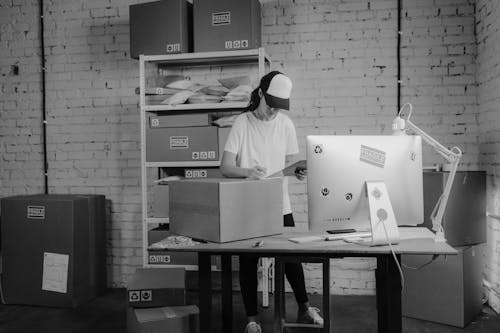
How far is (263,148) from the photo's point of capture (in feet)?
8.91

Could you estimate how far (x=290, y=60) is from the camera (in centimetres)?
371

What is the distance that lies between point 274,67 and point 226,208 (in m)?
1.97

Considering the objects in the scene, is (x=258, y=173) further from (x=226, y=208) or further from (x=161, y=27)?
(x=161, y=27)

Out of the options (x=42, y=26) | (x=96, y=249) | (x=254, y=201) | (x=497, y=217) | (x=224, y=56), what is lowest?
(x=96, y=249)

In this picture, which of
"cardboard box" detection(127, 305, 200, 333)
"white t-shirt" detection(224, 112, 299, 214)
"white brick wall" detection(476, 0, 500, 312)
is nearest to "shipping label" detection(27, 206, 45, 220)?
"cardboard box" detection(127, 305, 200, 333)

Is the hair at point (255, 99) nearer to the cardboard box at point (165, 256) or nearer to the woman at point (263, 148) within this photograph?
the woman at point (263, 148)

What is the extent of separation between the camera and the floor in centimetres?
301

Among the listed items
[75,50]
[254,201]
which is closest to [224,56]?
[75,50]

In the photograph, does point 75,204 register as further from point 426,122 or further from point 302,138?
point 426,122

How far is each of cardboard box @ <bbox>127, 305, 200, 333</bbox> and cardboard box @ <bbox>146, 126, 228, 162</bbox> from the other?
1346 millimetres

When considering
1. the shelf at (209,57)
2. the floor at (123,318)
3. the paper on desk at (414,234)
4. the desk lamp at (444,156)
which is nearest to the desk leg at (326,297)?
the paper on desk at (414,234)

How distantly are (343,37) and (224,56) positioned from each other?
37.1 inches

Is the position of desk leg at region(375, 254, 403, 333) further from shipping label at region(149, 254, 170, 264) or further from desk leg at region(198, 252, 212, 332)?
shipping label at region(149, 254, 170, 264)

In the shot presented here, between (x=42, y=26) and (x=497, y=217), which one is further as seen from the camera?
(x=42, y=26)
